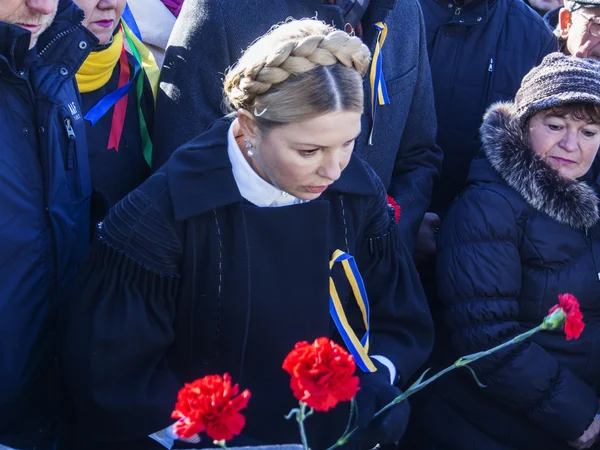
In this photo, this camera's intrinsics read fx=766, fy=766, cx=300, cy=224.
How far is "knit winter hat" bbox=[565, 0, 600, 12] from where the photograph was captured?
10.3 ft

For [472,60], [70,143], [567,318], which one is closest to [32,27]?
[70,143]

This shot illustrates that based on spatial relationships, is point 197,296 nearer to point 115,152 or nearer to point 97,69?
point 115,152

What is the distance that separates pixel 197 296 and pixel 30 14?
871mm

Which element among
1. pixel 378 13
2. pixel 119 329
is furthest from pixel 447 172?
pixel 119 329

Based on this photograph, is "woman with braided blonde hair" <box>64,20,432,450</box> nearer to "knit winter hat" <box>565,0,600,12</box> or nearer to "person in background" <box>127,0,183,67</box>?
"person in background" <box>127,0,183,67</box>

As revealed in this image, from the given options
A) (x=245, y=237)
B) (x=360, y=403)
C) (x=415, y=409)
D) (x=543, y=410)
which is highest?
(x=245, y=237)

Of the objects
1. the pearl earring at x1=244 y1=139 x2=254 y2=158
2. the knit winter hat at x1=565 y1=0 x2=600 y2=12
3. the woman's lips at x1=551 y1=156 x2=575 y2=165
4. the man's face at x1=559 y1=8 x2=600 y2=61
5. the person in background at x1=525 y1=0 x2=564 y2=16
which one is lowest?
the pearl earring at x1=244 y1=139 x2=254 y2=158

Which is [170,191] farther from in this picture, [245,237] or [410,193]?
[410,193]

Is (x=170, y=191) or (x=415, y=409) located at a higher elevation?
(x=170, y=191)

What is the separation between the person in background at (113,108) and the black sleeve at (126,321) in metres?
0.57

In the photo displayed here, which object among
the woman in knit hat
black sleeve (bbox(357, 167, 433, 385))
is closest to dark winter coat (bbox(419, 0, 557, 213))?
the woman in knit hat

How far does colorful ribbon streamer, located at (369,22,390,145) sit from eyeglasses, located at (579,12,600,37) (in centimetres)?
103

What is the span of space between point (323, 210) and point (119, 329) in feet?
1.98

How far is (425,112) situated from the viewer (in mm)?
2938
